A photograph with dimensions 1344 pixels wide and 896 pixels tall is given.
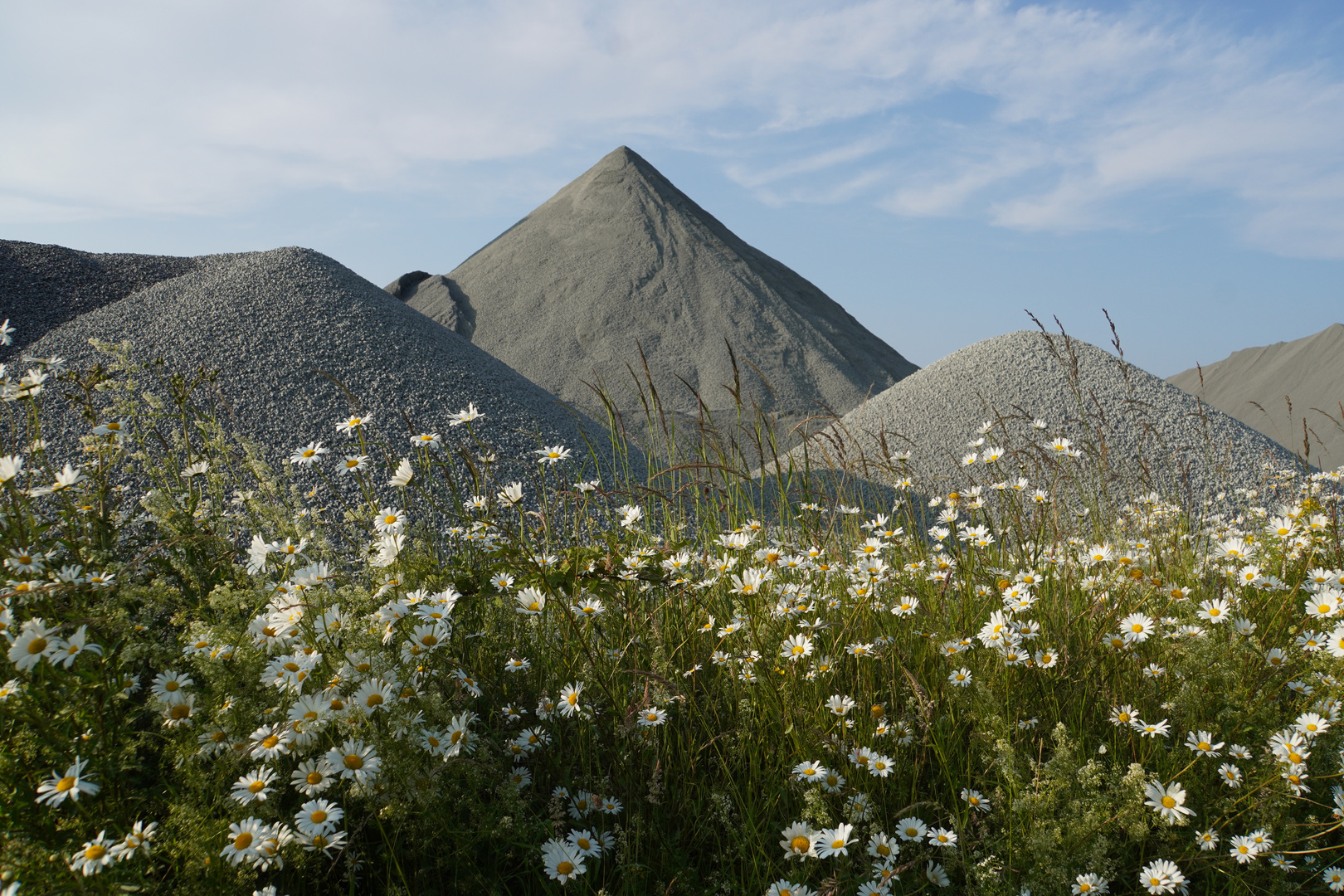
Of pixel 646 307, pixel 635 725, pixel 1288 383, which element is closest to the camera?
pixel 635 725

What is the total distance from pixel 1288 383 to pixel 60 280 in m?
24.6

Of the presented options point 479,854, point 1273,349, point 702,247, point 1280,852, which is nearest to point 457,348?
point 479,854

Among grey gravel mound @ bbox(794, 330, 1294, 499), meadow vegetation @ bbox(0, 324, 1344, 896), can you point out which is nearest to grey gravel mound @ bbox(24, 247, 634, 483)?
grey gravel mound @ bbox(794, 330, 1294, 499)

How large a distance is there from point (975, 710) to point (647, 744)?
0.68 m

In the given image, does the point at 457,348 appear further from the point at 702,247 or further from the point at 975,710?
the point at 702,247

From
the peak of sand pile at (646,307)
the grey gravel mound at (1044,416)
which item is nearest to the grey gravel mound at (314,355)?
the grey gravel mound at (1044,416)

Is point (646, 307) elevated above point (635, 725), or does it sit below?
above

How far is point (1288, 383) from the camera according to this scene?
60.5 ft

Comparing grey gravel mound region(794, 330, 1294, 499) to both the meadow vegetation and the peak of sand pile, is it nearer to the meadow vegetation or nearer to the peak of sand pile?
the peak of sand pile

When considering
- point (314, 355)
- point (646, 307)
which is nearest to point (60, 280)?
point (314, 355)

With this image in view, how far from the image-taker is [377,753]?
3.64ft

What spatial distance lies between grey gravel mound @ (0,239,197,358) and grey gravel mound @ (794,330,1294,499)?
7.75 metres

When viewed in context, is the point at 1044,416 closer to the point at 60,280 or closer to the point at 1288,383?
the point at 60,280

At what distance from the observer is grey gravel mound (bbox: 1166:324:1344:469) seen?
15703mm
